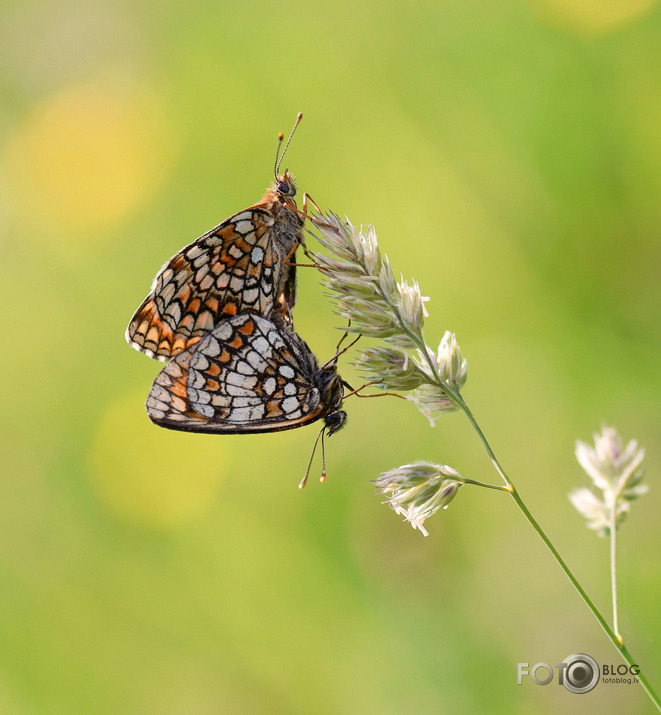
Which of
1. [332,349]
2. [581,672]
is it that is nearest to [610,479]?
[581,672]

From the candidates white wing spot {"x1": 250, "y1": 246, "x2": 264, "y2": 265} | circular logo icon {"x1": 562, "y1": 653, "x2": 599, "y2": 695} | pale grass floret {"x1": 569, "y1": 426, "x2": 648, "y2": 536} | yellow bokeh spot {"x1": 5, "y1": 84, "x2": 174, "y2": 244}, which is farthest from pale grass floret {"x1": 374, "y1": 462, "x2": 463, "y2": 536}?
yellow bokeh spot {"x1": 5, "y1": 84, "x2": 174, "y2": 244}

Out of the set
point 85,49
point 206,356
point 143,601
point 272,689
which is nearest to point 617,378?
point 206,356

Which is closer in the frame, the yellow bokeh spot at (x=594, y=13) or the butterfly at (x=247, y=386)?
the butterfly at (x=247, y=386)

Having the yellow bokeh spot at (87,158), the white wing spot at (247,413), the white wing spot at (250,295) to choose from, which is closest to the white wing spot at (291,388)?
the white wing spot at (247,413)

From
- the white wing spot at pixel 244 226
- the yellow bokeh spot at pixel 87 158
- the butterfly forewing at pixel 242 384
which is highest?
the yellow bokeh spot at pixel 87 158

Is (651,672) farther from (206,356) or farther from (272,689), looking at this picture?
(206,356)

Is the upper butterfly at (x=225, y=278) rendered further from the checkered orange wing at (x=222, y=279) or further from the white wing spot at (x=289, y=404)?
the white wing spot at (x=289, y=404)
